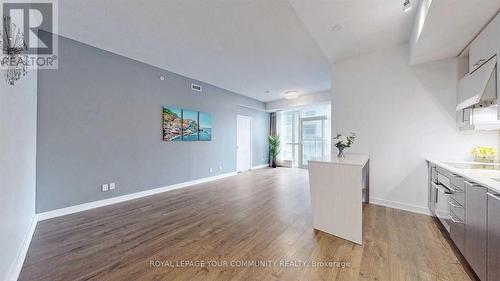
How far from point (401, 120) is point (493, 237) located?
7.65ft

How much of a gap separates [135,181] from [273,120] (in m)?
5.87

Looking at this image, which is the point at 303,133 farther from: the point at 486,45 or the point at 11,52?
the point at 11,52

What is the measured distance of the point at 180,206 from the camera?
11.1 feet

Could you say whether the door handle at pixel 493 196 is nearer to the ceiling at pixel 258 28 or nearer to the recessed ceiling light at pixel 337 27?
the ceiling at pixel 258 28

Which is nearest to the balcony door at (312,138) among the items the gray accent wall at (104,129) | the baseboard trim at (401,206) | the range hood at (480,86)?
the baseboard trim at (401,206)

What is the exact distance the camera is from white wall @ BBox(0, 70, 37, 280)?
1421mm

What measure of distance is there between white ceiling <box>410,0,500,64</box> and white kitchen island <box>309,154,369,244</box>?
5.57 feet

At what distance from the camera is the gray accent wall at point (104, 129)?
2.89m

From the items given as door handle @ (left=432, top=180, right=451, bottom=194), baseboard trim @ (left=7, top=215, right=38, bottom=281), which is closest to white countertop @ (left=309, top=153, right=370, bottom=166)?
door handle @ (left=432, top=180, right=451, bottom=194)

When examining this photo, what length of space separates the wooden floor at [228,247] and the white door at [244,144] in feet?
12.4

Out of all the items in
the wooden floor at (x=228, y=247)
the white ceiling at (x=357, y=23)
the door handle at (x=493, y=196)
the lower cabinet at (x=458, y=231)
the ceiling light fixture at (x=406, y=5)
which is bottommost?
the wooden floor at (x=228, y=247)

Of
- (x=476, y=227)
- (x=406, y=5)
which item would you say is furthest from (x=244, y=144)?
(x=476, y=227)

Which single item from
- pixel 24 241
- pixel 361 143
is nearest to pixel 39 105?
pixel 24 241

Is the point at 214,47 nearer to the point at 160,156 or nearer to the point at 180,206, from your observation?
the point at 160,156
